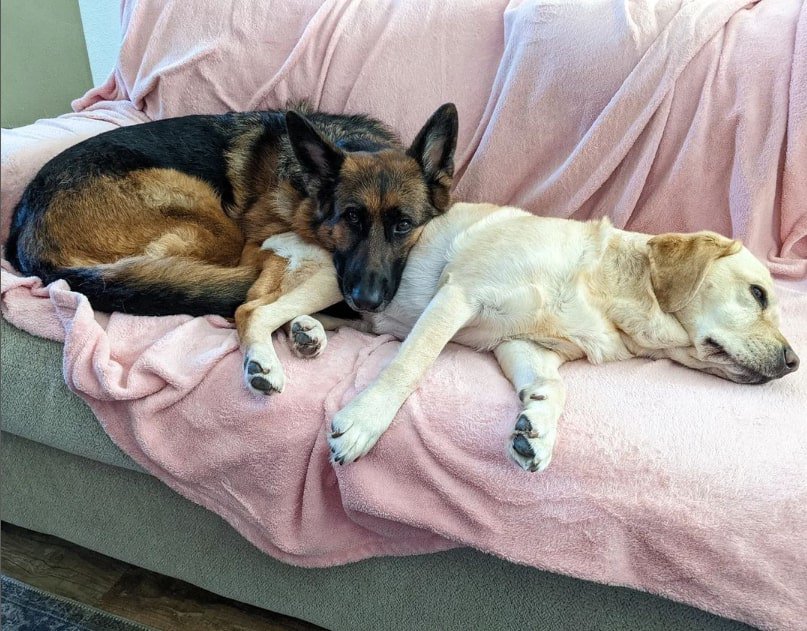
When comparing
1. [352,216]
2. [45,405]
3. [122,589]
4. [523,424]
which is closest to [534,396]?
[523,424]

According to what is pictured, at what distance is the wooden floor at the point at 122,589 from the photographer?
1.78 metres

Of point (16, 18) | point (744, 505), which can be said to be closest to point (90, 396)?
point (16, 18)

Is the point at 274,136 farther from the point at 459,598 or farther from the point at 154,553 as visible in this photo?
the point at 459,598

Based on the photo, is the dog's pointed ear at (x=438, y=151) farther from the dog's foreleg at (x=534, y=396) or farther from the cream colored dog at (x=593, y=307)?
the dog's foreleg at (x=534, y=396)

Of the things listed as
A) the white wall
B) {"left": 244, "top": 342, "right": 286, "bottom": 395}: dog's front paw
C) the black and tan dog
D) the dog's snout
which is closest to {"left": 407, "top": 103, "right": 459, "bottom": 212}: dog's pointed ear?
the black and tan dog

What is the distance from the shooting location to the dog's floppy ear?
5.16ft

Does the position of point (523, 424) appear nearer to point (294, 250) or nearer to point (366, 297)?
point (366, 297)

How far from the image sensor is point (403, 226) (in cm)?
193

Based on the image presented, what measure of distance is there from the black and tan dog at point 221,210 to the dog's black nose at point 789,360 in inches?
→ 41.2

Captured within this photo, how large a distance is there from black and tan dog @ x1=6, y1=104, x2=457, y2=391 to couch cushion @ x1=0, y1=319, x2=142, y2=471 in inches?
7.8

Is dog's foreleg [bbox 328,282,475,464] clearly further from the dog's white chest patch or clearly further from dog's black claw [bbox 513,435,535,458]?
the dog's white chest patch

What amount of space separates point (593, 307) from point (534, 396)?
365mm

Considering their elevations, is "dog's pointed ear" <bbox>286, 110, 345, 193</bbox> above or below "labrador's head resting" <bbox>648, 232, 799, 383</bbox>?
above

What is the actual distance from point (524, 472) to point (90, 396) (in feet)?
3.53
